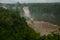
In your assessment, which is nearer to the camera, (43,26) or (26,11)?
(43,26)

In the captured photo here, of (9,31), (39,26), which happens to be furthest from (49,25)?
(9,31)

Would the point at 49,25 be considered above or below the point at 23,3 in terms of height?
below

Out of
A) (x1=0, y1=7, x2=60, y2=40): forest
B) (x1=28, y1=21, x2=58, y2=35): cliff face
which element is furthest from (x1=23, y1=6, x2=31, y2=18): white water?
(x1=0, y1=7, x2=60, y2=40): forest

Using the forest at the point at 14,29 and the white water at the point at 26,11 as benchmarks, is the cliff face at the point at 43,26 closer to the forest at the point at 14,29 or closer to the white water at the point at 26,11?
the white water at the point at 26,11

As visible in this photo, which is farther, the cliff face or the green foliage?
the cliff face

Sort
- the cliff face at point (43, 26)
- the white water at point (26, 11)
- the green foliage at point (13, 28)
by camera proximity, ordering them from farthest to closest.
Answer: the white water at point (26, 11)
the cliff face at point (43, 26)
the green foliage at point (13, 28)

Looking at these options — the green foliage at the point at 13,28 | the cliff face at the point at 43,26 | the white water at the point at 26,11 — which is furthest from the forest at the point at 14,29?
the white water at the point at 26,11

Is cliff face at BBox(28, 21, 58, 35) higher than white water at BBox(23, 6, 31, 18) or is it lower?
lower

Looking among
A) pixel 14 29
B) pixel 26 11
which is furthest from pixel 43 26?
pixel 14 29

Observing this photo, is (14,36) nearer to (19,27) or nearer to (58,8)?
(19,27)

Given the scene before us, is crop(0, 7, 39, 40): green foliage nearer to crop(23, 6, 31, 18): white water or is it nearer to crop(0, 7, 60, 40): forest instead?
crop(0, 7, 60, 40): forest

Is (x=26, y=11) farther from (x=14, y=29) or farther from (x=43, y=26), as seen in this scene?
(x=14, y=29)
